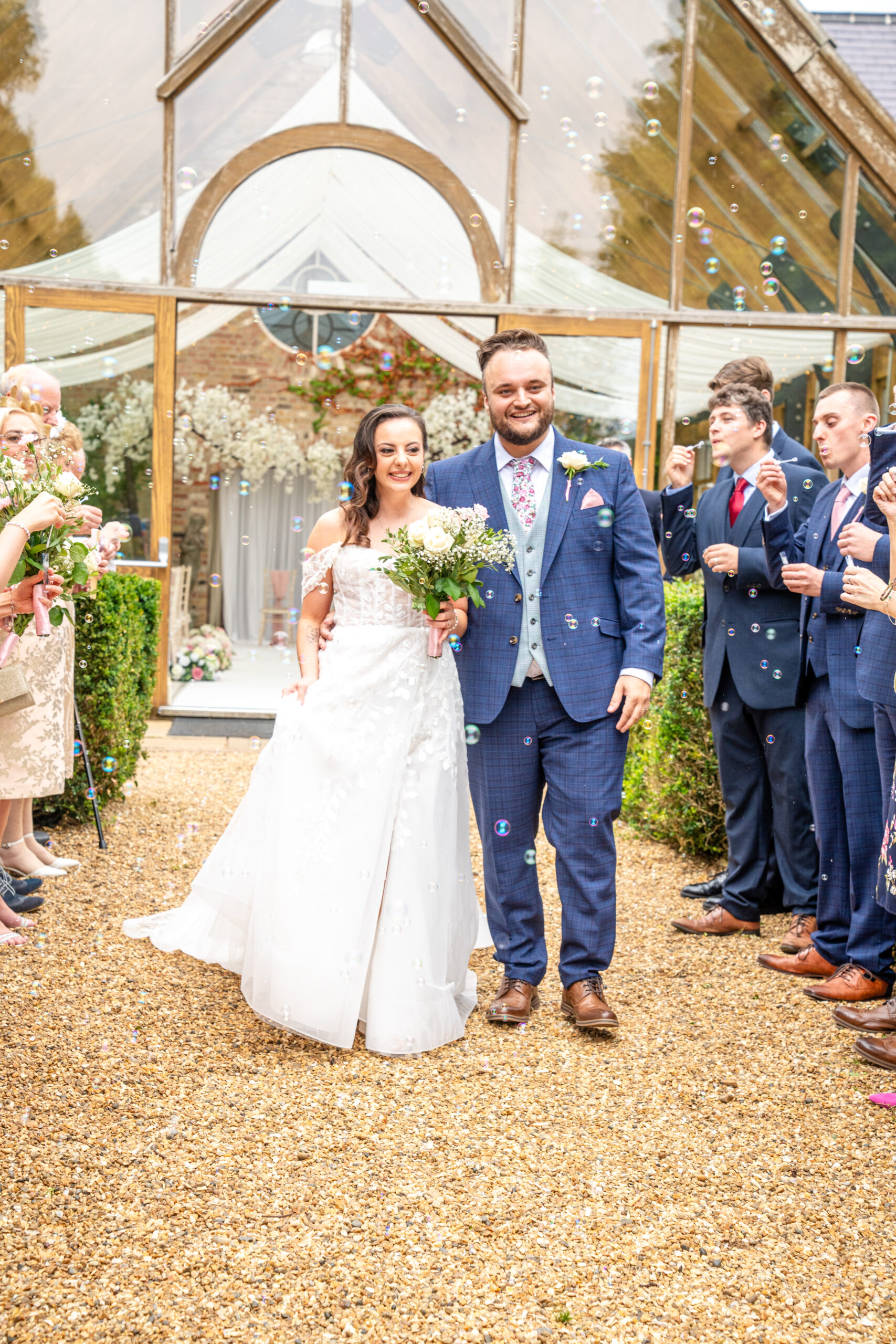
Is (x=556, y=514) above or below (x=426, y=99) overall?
below

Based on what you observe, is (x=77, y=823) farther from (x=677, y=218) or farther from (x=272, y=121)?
(x=677, y=218)

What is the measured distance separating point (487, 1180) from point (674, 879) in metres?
3.08

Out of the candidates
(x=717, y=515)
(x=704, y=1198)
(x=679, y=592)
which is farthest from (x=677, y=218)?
(x=704, y=1198)

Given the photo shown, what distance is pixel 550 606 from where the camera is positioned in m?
3.45

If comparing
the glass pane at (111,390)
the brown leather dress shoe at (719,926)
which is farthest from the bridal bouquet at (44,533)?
the glass pane at (111,390)

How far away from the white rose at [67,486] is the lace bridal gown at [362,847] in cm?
80

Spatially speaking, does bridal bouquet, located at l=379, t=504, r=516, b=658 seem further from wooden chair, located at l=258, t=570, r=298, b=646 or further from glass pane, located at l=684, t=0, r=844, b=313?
wooden chair, located at l=258, t=570, r=298, b=646

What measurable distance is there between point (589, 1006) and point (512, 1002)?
0.81 ft

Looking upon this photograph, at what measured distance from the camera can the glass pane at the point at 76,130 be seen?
886 cm

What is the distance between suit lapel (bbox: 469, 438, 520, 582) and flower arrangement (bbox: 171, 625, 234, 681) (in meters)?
8.08

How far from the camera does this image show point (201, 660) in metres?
11.7

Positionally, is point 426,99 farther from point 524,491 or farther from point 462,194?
point 524,491

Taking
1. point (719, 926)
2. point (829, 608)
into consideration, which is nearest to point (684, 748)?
point (719, 926)

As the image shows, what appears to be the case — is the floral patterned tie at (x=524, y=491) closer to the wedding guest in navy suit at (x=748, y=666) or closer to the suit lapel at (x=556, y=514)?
the suit lapel at (x=556, y=514)
